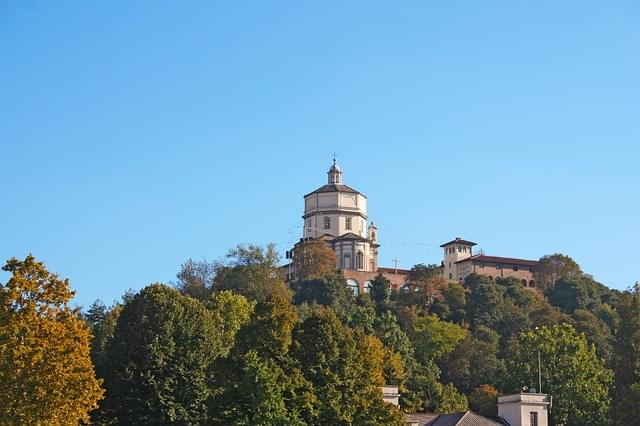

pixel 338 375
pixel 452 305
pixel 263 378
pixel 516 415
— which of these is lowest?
pixel 516 415

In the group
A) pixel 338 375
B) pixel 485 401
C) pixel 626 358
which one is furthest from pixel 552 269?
pixel 338 375

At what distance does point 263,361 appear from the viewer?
55.8 meters

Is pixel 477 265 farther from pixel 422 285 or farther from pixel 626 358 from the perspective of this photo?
pixel 626 358

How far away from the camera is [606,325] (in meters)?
116

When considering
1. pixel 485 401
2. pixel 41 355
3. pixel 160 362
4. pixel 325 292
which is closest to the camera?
pixel 41 355

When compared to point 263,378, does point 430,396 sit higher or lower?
lower

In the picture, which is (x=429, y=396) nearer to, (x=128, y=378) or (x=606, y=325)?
(x=128, y=378)

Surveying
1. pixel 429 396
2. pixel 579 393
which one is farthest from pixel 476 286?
pixel 579 393

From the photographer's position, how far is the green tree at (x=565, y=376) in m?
72.3

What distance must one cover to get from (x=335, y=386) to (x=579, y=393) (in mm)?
22475

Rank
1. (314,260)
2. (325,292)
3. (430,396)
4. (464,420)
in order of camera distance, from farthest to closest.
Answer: (314,260), (325,292), (430,396), (464,420)

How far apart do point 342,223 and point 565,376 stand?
6220 cm

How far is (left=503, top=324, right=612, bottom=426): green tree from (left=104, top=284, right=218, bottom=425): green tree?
23214 mm

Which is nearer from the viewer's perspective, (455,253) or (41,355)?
(41,355)
